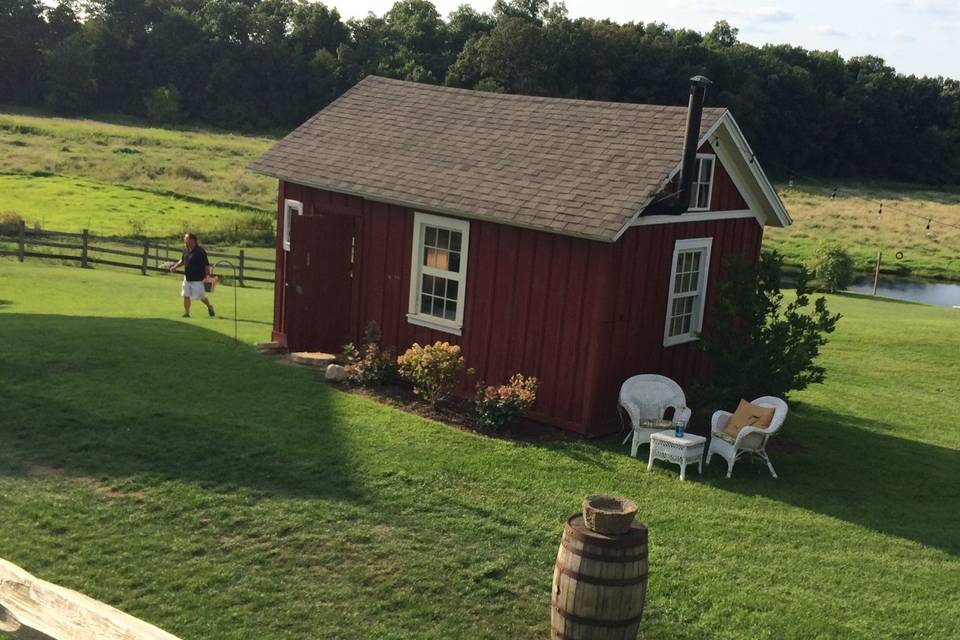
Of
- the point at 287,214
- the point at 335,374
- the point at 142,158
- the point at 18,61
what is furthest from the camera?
the point at 18,61

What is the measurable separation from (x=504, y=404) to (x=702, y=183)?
4539 millimetres

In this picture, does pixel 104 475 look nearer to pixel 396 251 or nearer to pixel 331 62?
pixel 396 251

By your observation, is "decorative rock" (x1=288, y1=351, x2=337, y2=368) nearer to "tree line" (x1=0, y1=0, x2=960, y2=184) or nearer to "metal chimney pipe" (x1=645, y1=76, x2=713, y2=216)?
"metal chimney pipe" (x1=645, y1=76, x2=713, y2=216)

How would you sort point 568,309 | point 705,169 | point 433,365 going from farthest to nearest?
point 705,169 → point 433,365 → point 568,309

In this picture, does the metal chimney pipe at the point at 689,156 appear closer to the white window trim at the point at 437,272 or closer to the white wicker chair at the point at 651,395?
the white wicker chair at the point at 651,395

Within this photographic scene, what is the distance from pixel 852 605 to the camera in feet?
28.0

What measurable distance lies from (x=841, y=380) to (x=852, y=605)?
11128mm

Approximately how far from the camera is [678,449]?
463 inches

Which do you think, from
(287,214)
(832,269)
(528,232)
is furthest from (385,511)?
(832,269)

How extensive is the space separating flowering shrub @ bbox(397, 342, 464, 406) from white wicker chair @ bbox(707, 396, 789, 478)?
3.60 metres

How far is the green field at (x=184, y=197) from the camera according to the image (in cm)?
4147

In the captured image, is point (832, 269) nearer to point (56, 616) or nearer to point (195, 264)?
point (195, 264)

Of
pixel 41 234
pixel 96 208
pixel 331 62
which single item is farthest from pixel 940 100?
pixel 41 234

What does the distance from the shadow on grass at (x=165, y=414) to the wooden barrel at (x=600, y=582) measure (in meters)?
3.69
